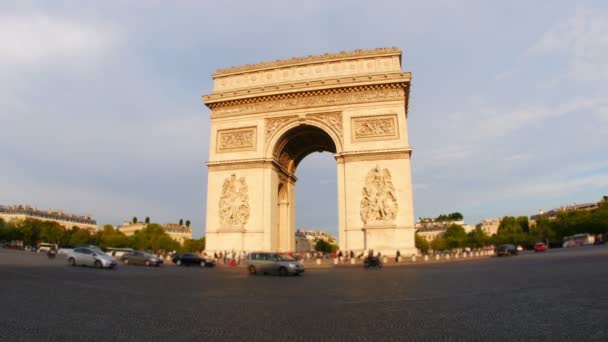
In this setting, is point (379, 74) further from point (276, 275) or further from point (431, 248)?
point (431, 248)

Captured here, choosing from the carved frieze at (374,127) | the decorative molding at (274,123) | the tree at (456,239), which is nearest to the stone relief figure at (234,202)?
the decorative molding at (274,123)

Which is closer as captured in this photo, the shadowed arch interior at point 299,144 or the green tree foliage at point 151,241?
the shadowed arch interior at point 299,144

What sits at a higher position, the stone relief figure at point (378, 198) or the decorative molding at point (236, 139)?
the decorative molding at point (236, 139)

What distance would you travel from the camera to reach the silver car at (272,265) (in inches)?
682

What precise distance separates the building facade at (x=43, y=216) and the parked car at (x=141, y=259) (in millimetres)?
82295

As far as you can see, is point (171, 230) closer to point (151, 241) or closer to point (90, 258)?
point (151, 241)

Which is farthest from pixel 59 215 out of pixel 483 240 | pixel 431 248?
pixel 483 240

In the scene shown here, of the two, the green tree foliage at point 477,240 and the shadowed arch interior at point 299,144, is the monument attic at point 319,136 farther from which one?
the green tree foliage at point 477,240

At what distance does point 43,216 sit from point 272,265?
11442 cm

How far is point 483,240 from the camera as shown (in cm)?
8544

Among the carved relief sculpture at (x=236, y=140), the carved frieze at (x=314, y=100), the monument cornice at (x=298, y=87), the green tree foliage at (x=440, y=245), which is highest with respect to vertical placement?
the monument cornice at (x=298, y=87)

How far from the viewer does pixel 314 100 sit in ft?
96.8

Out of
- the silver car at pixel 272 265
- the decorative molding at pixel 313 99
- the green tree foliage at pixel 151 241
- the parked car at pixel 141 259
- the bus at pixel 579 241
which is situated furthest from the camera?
the green tree foliage at pixel 151 241

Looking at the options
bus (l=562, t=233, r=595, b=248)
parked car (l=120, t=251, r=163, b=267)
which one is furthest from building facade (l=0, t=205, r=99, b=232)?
bus (l=562, t=233, r=595, b=248)
